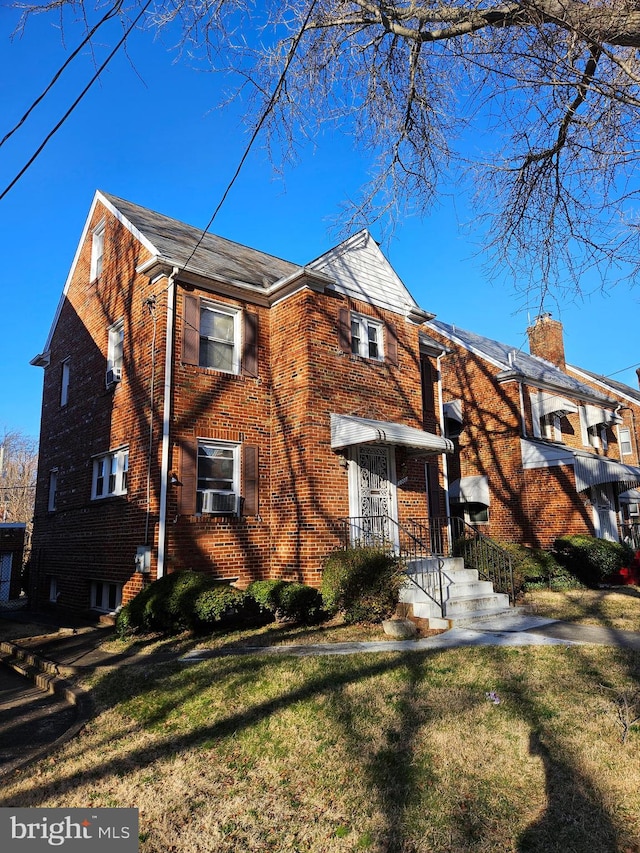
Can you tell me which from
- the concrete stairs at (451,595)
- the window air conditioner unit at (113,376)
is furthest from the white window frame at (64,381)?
the concrete stairs at (451,595)

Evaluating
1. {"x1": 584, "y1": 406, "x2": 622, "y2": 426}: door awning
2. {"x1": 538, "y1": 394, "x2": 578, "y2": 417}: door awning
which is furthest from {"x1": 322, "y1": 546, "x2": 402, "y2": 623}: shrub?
{"x1": 584, "y1": 406, "x2": 622, "y2": 426}: door awning

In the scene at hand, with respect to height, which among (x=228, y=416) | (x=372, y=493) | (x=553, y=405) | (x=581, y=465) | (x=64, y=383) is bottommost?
(x=372, y=493)

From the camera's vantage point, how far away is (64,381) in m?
16.0

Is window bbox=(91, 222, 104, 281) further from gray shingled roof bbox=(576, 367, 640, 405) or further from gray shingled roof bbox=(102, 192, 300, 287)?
gray shingled roof bbox=(576, 367, 640, 405)

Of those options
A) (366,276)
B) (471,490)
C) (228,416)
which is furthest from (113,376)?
(471,490)

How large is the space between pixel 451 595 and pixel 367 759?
20.7ft

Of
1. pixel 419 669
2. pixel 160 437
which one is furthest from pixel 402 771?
pixel 160 437

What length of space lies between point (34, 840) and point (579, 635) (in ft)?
24.7

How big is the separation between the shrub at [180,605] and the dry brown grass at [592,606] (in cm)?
587

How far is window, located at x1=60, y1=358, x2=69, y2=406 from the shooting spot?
1576cm

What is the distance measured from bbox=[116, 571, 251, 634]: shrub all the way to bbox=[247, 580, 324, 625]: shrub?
516 millimetres

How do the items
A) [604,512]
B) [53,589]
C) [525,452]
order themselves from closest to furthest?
1. [53,589]
2. [604,512]
3. [525,452]

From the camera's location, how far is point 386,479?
13.1 meters

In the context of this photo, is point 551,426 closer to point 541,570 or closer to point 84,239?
point 541,570
